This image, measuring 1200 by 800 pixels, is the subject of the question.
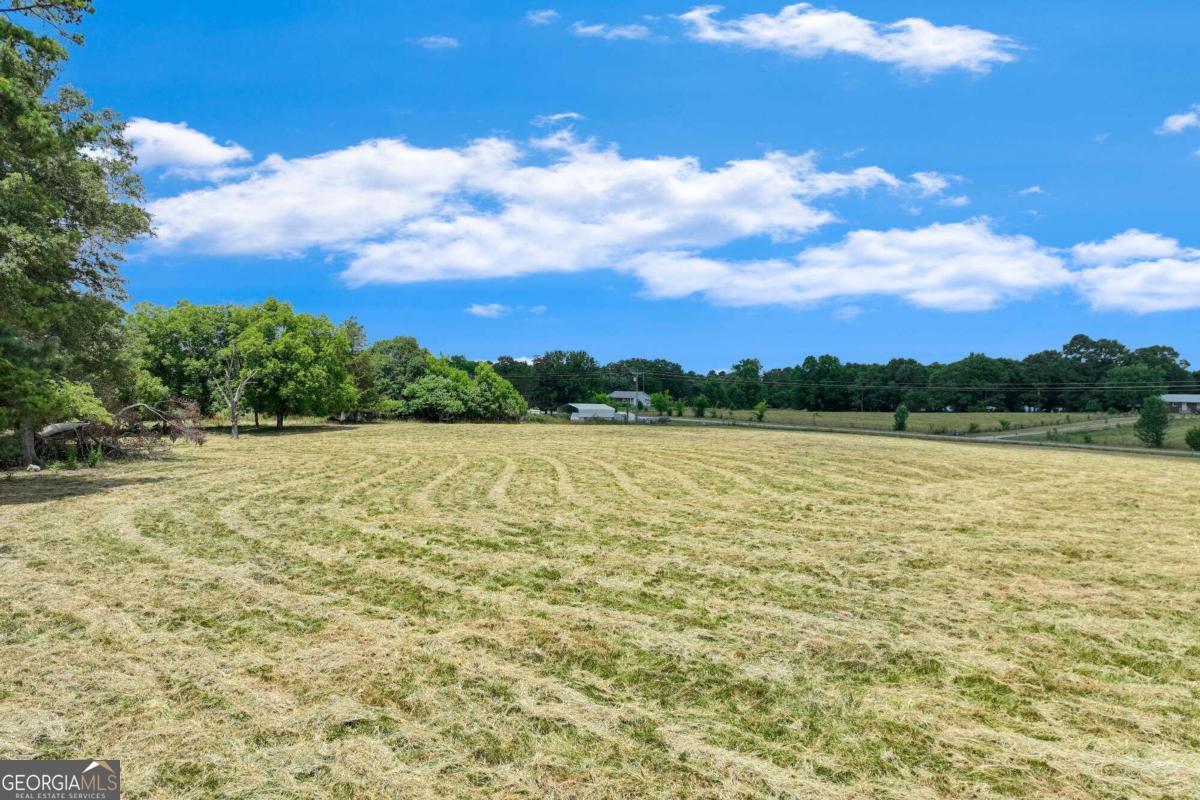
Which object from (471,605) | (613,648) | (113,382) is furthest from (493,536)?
(113,382)

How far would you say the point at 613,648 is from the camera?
555 cm

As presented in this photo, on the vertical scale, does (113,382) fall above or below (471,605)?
above

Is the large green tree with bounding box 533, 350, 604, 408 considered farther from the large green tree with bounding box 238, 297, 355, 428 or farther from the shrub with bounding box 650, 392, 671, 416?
the large green tree with bounding box 238, 297, 355, 428

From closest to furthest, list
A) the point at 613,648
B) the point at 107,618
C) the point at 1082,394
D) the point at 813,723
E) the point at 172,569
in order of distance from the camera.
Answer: the point at 813,723, the point at 613,648, the point at 107,618, the point at 172,569, the point at 1082,394

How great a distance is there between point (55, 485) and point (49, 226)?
5.88 metres

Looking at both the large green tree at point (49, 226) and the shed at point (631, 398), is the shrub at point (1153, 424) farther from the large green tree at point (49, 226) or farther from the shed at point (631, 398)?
the shed at point (631, 398)

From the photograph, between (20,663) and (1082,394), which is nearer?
(20,663)

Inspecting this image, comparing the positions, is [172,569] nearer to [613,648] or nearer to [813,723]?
[613,648]

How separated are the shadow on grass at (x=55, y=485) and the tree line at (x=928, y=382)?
7738cm

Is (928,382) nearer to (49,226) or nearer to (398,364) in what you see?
(398,364)

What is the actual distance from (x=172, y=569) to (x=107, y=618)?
5.91 ft

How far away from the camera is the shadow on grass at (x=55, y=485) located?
45.5 feet

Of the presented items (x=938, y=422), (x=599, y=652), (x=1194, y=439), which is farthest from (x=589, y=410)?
(x=599, y=652)

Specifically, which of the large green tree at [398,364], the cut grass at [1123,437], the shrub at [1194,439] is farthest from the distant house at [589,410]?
the shrub at [1194,439]
